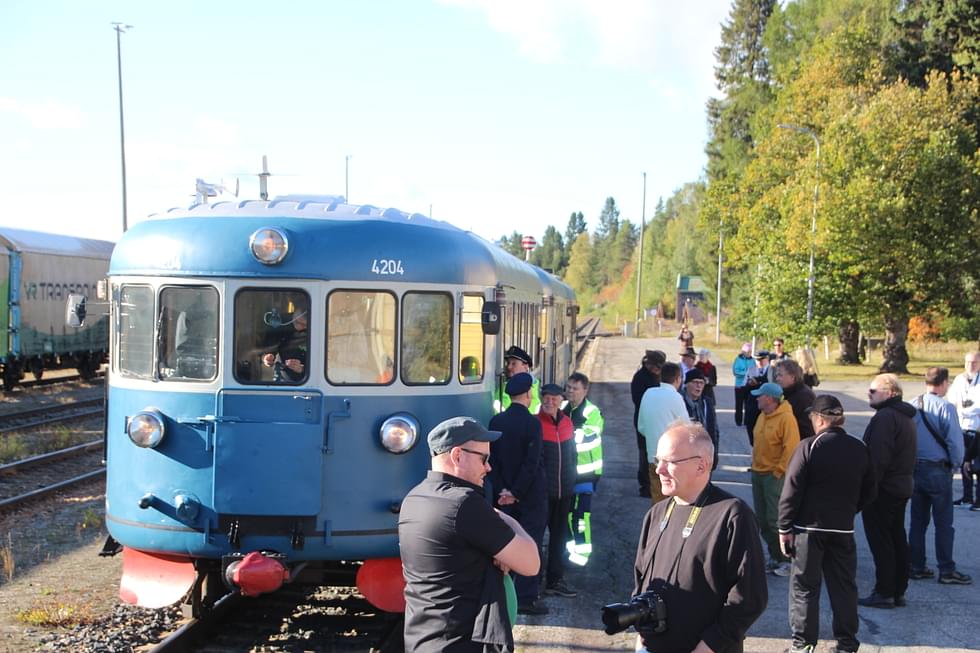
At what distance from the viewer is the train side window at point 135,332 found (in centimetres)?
713

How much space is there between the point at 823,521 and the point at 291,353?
3653mm

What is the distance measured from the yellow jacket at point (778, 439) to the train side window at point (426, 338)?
288cm

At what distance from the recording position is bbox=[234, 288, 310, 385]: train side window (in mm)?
6961

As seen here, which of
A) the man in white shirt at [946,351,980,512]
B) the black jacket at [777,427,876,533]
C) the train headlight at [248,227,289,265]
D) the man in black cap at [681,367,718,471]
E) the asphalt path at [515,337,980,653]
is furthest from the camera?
the man in white shirt at [946,351,980,512]

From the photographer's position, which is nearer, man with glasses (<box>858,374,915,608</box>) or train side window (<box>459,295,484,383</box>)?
train side window (<box>459,295,484,383</box>)

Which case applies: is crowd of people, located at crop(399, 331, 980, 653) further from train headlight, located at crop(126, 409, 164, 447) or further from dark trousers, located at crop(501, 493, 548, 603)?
train headlight, located at crop(126, 409, 164, 447)

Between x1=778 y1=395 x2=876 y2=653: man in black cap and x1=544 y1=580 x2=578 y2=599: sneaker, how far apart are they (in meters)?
2.19

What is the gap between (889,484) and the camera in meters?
7.88

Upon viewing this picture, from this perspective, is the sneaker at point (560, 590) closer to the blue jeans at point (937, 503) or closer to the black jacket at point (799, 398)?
the black jacket at point (799, 398)

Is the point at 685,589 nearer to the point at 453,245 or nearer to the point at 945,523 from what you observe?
the point at 453,245

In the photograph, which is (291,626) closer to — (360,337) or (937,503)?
(360,337)

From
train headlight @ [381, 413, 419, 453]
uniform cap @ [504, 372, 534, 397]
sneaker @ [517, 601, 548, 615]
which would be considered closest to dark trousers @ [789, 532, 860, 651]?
sneaker @ [517, 601, 548, 615]

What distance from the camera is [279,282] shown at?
22.9 ft

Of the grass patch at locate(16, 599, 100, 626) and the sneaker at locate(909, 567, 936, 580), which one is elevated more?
the sneaker at locate(909, 567, 936, 580)
